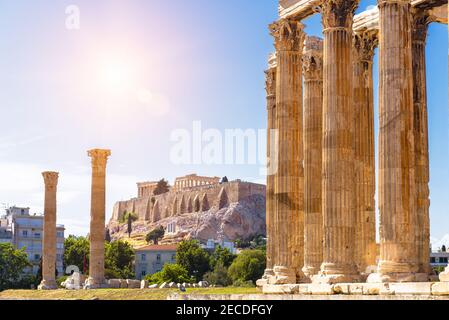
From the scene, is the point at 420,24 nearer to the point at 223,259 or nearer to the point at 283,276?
the point at 283,276

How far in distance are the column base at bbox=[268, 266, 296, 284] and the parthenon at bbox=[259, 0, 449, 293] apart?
5 cm

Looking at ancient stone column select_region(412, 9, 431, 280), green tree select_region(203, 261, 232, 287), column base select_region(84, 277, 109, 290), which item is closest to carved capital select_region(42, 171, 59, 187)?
column base select_region(84, 277, 109, 290)

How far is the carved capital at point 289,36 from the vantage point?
43.2 m

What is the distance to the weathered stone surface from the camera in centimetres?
2834

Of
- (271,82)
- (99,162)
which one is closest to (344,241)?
(271,82)

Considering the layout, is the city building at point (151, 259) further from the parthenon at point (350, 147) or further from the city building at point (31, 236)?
the parthenon at point (350, 147)

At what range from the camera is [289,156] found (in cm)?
4238

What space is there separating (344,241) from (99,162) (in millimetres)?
40355

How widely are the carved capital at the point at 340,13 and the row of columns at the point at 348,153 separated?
46mm

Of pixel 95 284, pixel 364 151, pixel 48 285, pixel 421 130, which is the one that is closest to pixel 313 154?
pixel 364 151

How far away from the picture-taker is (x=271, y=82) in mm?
51938

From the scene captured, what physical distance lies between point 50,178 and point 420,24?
47190mm
